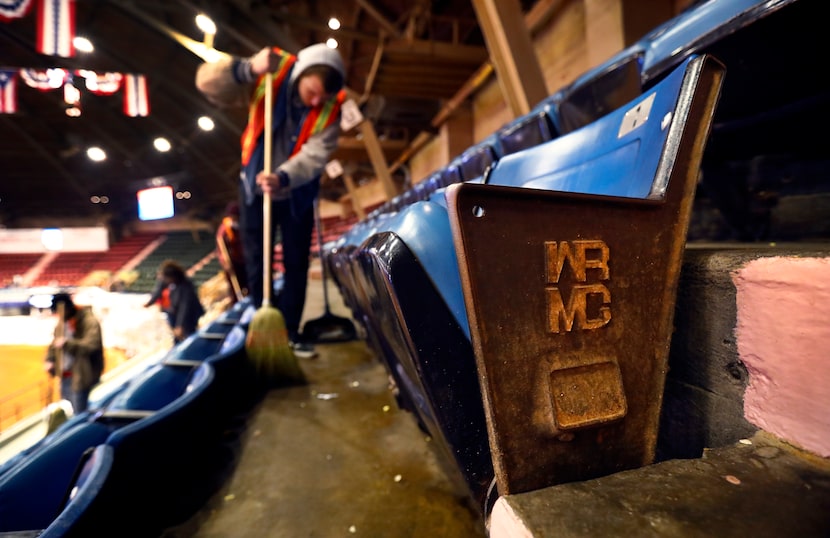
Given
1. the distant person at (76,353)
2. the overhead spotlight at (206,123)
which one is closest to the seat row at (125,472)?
the distant person at (76,353)

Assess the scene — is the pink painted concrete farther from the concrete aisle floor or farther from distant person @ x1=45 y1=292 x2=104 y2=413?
distant person @ x1=45 y1=292 x2=104 y2=413

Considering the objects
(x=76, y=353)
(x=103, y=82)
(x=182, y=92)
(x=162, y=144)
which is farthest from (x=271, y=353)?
(x=162, y=144)

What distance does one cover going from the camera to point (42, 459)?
836 mm

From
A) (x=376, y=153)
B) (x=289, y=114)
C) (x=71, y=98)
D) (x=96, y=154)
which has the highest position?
(x=71, y=98)

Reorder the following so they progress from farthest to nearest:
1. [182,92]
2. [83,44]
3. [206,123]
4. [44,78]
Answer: [206,123]
[182,92]
[83,44]
[44,78]

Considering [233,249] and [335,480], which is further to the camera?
[233,249]

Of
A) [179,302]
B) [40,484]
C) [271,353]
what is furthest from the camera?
[179,302]

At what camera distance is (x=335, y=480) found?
834mm

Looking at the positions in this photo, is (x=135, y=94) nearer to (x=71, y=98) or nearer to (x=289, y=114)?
(x=71, y=98)

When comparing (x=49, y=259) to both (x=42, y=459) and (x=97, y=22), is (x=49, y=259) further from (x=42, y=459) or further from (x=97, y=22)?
(x=42, y=459)

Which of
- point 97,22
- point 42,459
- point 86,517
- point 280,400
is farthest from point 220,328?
point 97,22

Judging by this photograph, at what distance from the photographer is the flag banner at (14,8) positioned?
5938 mm

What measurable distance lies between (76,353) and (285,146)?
280 cm

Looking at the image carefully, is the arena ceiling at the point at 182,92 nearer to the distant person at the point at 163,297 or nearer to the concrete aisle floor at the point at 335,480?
the distant person at the point at 163,297
